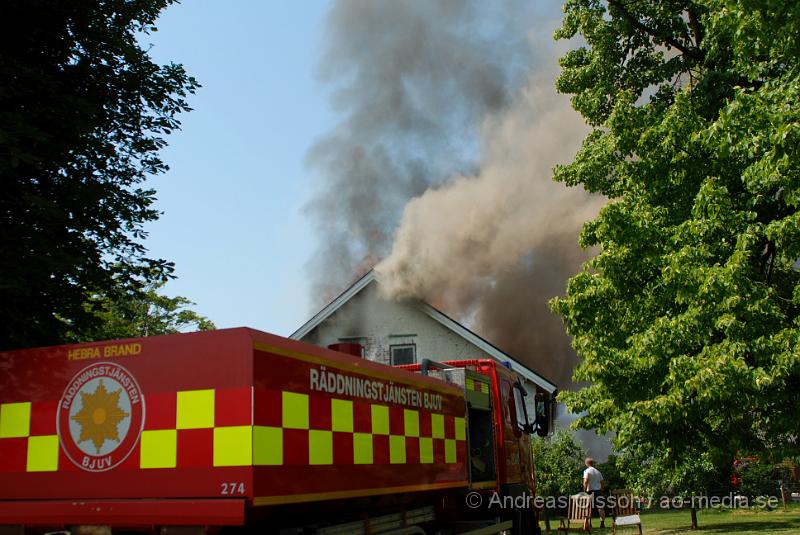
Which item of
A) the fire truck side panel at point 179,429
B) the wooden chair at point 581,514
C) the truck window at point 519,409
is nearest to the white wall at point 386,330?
the wooden chair at point 581,514

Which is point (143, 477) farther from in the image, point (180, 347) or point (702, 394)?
point (702, 394)

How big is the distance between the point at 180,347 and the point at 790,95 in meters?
8.75

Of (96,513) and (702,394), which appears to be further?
(702,394)

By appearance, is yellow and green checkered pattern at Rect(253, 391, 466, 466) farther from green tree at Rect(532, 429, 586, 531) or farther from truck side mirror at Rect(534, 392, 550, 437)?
green tree at Rect(532, 429, 586, 531)

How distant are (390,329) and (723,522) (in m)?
11.2

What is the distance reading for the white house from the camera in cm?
2377

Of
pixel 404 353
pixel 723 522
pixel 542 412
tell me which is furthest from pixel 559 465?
pixel 542 412

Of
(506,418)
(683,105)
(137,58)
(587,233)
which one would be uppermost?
(137,58)

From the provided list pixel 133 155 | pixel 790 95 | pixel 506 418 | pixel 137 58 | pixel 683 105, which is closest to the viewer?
pixel 506 418

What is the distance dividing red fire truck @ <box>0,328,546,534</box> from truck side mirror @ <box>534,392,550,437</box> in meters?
3.75

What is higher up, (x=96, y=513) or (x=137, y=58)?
(x=137, y=58)

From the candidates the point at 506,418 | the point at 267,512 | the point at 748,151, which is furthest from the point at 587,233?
the point at 267,512

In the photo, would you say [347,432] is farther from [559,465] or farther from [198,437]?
[559,465]

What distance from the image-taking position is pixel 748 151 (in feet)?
34.3
